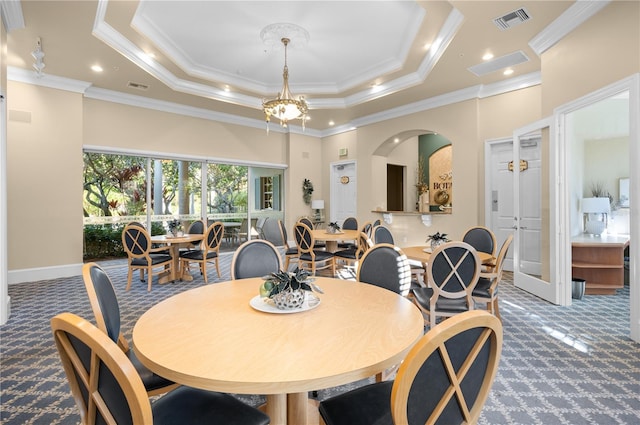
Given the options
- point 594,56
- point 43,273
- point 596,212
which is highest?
point 594,56

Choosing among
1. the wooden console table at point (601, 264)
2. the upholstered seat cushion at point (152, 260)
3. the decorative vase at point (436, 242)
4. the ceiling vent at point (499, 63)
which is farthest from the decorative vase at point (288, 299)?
the ceiling vent at point (499, 63)

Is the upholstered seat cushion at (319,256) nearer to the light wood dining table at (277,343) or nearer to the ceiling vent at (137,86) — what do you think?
the light wood dining table at (277,343)

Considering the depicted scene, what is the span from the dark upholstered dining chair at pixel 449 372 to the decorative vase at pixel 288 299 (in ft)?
2.31

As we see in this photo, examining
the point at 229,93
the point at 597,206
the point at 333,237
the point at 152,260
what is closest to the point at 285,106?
the point at 333,237

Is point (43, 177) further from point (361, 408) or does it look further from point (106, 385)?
point (361, 408)

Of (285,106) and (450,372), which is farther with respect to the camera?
(285,106)

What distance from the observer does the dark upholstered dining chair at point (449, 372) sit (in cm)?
91

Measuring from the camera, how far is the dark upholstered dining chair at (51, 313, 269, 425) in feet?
2.79

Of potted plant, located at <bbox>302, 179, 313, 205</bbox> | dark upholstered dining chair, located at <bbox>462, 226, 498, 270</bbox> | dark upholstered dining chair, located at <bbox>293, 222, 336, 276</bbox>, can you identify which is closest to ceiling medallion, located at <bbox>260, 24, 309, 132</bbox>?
dark upholstered dining chair, located at <bbox>293, 222, 336, 276</bbox>

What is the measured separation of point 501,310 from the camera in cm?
381

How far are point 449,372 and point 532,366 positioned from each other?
6.85 ft

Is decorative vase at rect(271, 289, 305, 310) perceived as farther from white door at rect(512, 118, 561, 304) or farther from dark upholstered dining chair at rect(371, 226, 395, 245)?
white door at rect(512, 118, 561, 304)

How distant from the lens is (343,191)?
29.3 feet

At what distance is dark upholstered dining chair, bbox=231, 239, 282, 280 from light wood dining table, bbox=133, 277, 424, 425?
0.62 metres
